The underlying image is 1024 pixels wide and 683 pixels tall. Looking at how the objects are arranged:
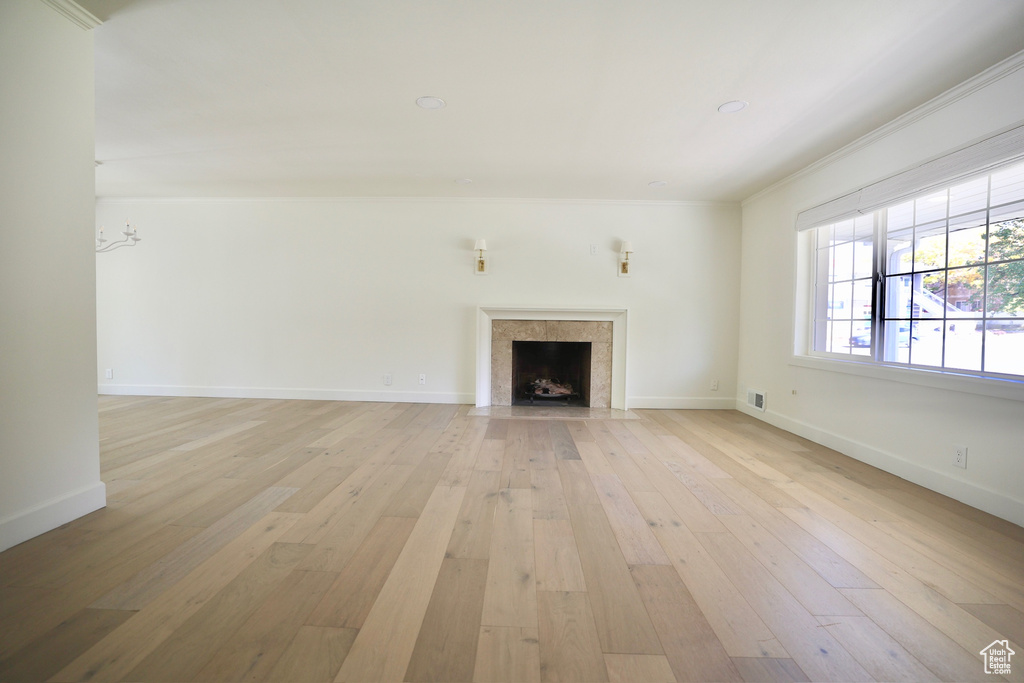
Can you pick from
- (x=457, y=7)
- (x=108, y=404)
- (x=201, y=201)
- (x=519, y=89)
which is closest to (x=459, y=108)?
(x=519, y=89)

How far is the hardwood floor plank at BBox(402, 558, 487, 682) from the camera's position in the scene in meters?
1.19

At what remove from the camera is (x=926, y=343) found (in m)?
2.85

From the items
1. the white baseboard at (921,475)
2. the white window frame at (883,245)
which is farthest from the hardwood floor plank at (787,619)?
the white window frame at (883,245)

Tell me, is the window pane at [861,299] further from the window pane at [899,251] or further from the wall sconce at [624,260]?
the wall sconce at [624,260]

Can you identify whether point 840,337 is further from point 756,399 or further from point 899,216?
point 756,399

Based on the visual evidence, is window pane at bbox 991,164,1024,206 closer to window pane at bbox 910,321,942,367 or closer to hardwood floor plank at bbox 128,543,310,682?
window pane at bbox 910,321,942,367

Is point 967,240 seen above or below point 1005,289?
above

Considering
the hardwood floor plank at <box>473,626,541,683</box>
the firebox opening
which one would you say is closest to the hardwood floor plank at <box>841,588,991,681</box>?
the hardwood floor plank at <box>473,626,541,683</box>

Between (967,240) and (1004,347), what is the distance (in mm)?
667

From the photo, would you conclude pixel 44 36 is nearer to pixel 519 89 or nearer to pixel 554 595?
pixel 519 89

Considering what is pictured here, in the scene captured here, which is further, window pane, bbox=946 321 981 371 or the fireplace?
the fireplace

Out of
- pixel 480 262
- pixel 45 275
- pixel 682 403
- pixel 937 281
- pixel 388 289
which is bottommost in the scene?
pixel 682 403

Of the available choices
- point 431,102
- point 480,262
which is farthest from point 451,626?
point 480,262

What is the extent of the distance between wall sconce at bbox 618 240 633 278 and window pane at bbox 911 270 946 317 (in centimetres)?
250
